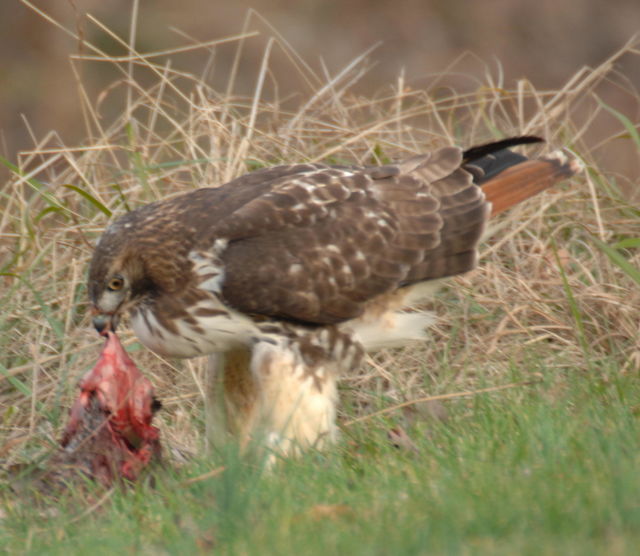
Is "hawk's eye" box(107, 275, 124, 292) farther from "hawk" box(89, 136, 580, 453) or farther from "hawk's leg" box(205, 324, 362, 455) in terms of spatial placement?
"hawk's leg" box(205, 324, 362, 455)

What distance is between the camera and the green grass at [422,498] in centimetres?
296

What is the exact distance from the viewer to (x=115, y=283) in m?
4.41

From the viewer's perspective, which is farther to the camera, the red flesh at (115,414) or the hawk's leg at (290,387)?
the hawk's leg at (290,387)

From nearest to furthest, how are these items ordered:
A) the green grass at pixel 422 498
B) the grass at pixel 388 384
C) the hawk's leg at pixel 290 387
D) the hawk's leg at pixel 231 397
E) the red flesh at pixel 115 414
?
the green grass at pixel 422 498 → the grass at pixel 388 384 → the red flesh at pixel 115 414 → the hawk's leg at pixel 290 387 → the hawk's leg at pixel 231 397

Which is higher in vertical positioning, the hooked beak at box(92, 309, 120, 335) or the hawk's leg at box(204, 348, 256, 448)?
the hooked beak at box(92, 309, 120, 335)

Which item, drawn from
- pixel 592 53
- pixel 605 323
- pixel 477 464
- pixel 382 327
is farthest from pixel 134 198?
pixel 592 53

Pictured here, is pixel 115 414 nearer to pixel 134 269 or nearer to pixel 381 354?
pixel 134 269

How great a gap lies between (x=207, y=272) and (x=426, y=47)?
1105 cm

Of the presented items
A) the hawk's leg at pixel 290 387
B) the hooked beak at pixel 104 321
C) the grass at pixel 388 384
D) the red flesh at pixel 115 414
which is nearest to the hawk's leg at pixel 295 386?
the hawk's leg at pixel 290 387

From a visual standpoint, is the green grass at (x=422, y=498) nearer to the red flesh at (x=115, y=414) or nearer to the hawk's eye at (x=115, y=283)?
the red flesh at (x=115, y=414)

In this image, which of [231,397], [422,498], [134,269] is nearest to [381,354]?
[231,397]

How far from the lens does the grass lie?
3115 millimetres

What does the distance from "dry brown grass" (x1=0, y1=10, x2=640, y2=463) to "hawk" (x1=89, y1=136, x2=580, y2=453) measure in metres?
0.38

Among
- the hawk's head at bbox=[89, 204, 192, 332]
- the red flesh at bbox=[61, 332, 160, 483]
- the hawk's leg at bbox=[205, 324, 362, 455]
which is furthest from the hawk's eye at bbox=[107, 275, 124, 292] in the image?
the hawk's leg at bbox=[205, 324, 362, 455]
